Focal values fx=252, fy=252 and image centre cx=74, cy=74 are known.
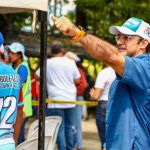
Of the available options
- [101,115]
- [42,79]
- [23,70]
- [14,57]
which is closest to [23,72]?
[23,70]

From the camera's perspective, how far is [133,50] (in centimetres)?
207

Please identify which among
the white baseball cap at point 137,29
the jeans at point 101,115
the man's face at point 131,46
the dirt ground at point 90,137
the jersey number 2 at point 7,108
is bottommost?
the dirt ground at point 90,137

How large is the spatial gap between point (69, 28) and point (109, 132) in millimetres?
899

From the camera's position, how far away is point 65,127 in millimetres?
4957

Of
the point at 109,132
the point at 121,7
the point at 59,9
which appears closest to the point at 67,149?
the point at 109,132

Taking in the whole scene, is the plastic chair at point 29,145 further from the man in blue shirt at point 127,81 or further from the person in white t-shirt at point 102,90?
the person in white t-shirt at point 102,90

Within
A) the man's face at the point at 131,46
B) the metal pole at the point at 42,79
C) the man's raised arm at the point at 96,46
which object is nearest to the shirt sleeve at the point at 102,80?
the metal pole at the point at 42,79

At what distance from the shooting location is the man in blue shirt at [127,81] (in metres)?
1.64

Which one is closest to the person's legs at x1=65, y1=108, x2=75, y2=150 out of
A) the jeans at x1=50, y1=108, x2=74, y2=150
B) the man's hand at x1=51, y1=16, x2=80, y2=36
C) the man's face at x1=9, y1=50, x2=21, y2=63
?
the jeans at x1=50, y1=108, x2=74, y2=150

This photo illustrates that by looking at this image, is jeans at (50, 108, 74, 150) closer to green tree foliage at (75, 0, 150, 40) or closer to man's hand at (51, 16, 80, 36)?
man's hand at (51, 16, 80, 36)

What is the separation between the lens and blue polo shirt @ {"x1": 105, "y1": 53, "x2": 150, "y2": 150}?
68.9 inches

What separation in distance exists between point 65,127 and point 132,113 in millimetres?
3242

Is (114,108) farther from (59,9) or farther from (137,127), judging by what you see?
(59,9)

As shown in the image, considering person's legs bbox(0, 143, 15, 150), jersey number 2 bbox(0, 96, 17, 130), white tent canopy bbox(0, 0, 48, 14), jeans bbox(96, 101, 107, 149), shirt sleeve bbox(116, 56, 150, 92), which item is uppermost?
white tent canopy bbox(0, 0, 48, 14)
